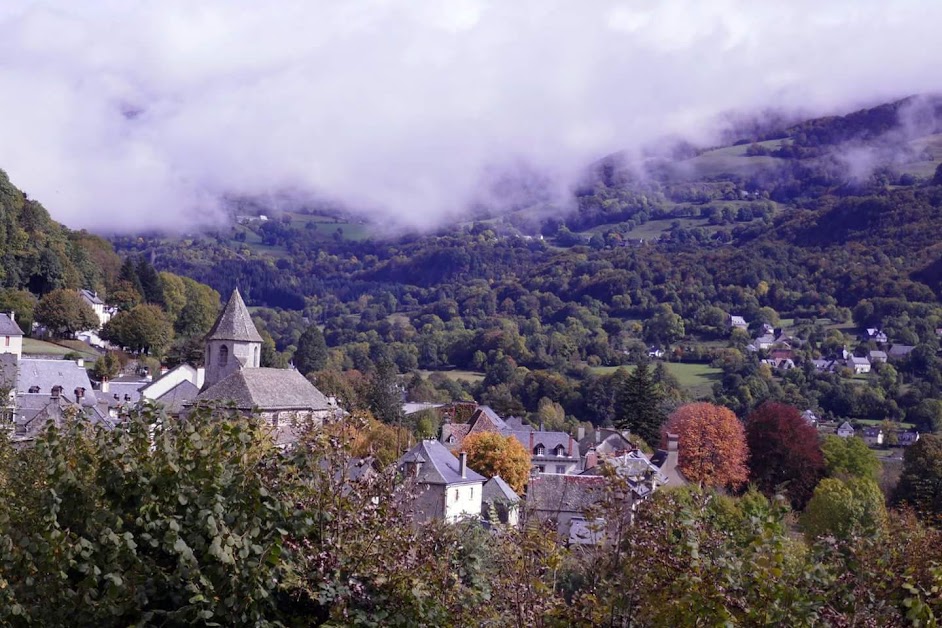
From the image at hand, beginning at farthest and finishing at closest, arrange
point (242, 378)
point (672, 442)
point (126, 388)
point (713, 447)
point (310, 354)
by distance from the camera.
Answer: point (310, 354) < point (126, 388) < point (713, 447) < point (672, 442) < point (242, 378)

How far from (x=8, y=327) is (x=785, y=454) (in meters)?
48.4

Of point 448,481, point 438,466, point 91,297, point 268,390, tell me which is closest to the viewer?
point 448,481

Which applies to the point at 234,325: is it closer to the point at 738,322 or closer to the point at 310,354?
the point at 310,354

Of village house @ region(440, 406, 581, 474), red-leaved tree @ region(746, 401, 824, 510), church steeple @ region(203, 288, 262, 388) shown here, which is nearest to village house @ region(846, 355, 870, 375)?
red-leaved tree @ region(746, 401, 824, 510)

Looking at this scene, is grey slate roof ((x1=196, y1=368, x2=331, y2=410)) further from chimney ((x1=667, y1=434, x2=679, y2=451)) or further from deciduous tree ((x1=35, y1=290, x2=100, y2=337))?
deciduous tree ((x1=35, y1=290, x2=100, y2=337))

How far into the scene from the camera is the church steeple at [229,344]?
56.8 metres

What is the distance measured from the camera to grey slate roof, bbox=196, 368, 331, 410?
5009cm

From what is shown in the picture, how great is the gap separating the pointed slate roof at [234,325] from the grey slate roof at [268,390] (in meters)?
4.08

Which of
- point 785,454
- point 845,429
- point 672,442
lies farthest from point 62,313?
point 845,429

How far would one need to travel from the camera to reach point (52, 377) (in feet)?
192

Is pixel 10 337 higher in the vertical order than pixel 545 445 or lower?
higher

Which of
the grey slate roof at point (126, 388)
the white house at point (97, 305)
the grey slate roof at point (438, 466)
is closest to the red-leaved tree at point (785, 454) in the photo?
the grey slate roof at point (438, 466)

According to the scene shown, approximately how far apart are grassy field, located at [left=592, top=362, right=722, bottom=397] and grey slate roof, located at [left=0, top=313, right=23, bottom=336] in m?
64.1

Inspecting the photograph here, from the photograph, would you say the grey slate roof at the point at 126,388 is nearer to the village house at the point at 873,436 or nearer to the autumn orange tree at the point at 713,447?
the autumn orange tree at the point at 713,447
